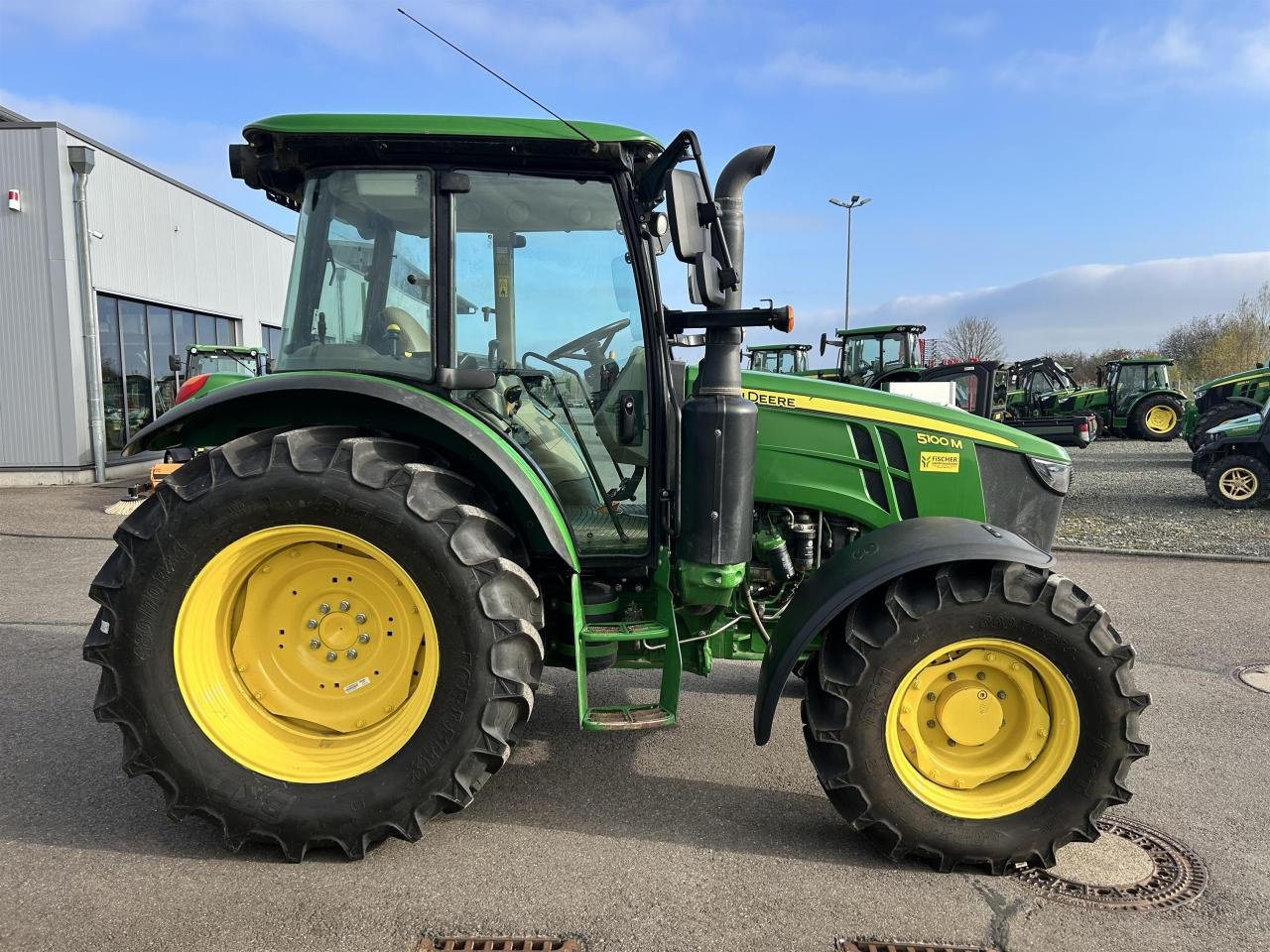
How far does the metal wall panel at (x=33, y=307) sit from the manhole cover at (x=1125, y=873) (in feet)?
43.3

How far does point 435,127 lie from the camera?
2.68 metres

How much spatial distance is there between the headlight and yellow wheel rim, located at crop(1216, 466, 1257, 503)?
8939 mm

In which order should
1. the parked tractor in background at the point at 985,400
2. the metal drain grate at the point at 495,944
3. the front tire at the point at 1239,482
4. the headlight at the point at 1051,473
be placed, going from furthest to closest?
1. the parked tractor in background at the point at 985,400
2. the front tire at the point at 1239,482
3. the headlight at the point at 1051,473
4. the metal drain grate at the point at 495,944

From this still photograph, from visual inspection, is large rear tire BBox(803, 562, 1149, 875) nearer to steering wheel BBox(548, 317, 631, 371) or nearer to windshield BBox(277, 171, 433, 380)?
steering wheel BBox(548, 317, 631, 371)

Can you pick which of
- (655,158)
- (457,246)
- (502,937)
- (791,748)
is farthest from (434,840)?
(655,158)

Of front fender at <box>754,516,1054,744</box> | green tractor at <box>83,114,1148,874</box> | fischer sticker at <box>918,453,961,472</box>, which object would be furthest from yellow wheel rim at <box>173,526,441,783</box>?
fischer sticker at <box>918,453,961,472</box>

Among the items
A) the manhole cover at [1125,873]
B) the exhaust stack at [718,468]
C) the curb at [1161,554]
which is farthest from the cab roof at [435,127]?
the curb at [1161,554]

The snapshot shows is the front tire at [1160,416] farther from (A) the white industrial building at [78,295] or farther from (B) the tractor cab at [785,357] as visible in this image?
(A) the white industrial building at [78,295]

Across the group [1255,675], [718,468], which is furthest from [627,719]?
[1255,675]

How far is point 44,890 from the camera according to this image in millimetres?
2387

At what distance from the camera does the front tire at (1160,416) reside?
21547 millimetres

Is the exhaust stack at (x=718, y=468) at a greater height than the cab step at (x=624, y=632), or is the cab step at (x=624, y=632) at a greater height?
the exhaust stack at (x=718, y=468)

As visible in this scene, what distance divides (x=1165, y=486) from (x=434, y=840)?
13.0 metres

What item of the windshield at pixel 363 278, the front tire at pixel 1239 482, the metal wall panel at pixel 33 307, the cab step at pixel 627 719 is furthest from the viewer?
the metal wall panel at pixel 33 307
